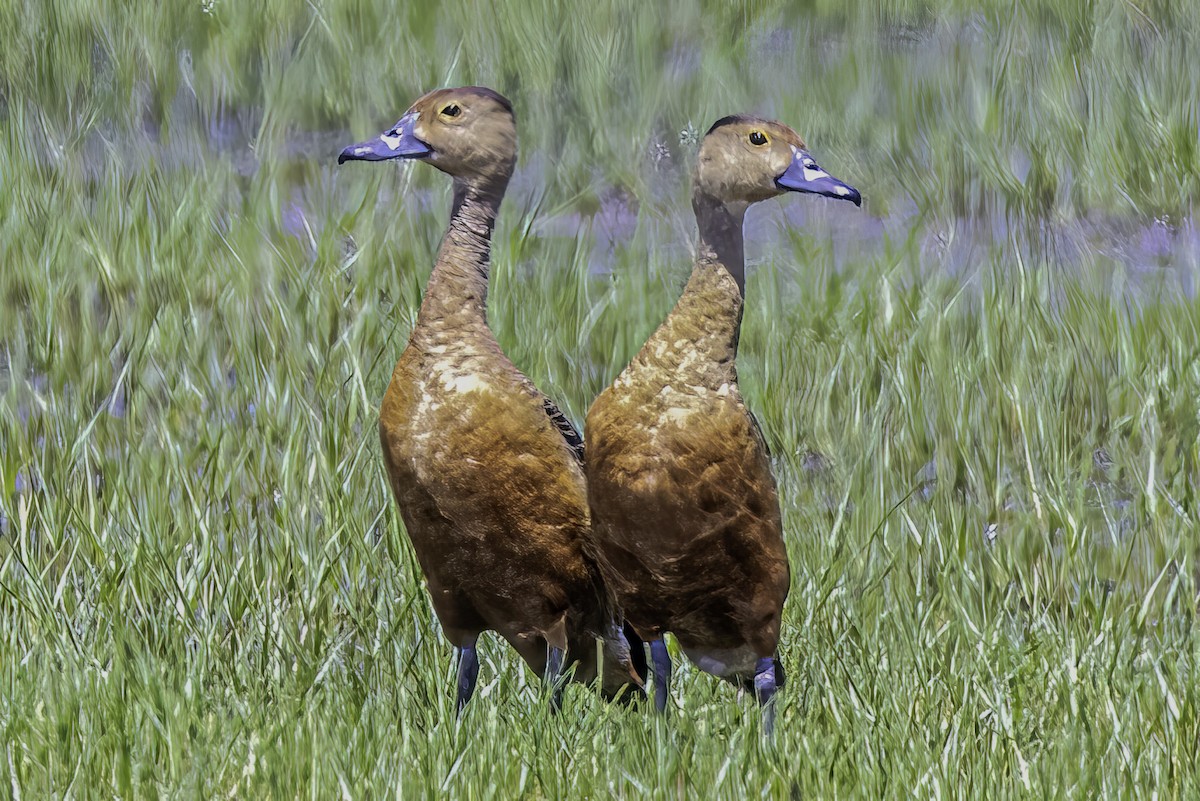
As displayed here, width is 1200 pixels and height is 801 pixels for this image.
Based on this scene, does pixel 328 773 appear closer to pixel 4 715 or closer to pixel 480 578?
pixel 480 578

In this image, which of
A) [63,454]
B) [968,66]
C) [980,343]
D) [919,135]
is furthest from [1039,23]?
[63,454]

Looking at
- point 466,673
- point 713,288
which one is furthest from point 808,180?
point 466,673

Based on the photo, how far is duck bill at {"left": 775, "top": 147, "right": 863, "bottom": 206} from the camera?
2.61 metres

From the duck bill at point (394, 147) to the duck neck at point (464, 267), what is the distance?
11 cm

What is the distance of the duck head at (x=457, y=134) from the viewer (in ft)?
9.12

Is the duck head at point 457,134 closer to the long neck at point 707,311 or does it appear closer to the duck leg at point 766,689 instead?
the long neck at point 707,311

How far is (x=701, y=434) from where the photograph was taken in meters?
2.72

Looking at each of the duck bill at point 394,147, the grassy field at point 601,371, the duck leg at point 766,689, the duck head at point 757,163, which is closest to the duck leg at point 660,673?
the grassy field at point 601,371

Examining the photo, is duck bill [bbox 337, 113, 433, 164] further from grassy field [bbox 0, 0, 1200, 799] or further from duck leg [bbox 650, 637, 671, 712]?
duck leg [bbox 650, 637, 671, 712]

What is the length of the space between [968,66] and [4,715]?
3.56m

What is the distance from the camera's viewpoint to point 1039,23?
5320 mm

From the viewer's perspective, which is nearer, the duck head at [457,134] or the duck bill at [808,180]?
the duck bill at [808,180]

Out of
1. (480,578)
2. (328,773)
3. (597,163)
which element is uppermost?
(597,163)

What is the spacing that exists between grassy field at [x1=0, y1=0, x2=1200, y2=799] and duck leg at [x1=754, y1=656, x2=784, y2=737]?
3 cm
